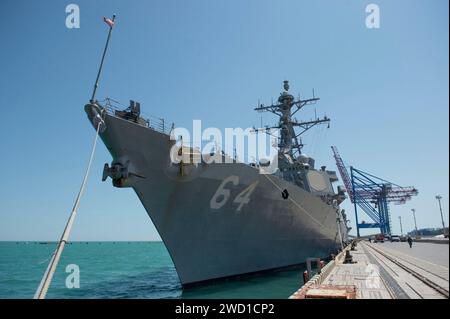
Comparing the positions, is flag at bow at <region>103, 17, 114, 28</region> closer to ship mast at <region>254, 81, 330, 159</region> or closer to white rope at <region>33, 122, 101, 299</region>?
white rope at <region>33, 122, 101, 299</region>

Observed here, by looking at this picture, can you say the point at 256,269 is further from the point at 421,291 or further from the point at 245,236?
the point at 421,291

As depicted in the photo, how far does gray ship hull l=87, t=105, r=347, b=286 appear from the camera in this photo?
34.2 ft

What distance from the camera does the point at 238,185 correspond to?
12.6 meters

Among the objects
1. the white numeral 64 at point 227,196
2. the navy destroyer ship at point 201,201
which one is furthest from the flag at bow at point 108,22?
the white numeral 64 at point 227,196

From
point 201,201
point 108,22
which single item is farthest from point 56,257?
point 201,201

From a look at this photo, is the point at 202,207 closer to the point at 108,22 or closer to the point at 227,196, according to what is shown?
the point at 227,196

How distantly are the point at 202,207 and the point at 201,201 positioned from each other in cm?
26

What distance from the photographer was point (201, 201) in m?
11.6

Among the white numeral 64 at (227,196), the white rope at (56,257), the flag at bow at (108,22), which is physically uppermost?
the flag at bow at (108,22)

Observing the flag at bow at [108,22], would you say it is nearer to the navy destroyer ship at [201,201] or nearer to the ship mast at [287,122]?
the navy destroyer ship at [201,201]

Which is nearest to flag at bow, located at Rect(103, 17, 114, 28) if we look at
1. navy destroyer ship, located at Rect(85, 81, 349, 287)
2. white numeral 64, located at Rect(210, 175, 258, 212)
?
navy destroyer ship, located at Rect(85, 81, 349, 287)

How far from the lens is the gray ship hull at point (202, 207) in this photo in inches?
411
